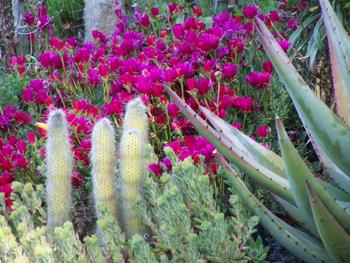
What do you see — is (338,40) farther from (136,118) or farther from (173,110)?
(173,110)

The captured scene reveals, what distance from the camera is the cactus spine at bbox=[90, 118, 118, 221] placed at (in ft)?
8.66

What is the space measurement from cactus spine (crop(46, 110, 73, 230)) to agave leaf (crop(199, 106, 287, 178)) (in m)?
0.55

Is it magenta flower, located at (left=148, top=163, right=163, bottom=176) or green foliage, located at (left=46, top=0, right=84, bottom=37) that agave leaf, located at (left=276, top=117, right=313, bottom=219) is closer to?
magenta flower, located at (left=148, top=163, right=163, bottom=176)

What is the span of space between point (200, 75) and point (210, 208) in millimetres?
1387

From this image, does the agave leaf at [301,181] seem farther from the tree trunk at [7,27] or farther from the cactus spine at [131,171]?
the tree trunk at [7,27]

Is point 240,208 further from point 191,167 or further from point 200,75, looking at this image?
point 200,75

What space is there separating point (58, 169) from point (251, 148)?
75 centimetres

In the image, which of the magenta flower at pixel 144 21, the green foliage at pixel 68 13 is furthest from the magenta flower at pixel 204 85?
the green foliage at pixel 68 13

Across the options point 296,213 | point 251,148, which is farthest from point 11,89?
point 296,213

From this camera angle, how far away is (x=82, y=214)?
2961 mm

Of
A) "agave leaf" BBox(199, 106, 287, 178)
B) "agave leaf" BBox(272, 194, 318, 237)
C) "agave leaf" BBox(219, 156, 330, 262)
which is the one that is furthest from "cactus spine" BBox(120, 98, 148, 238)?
"agave leaf" BBox(272, 194, 318, 237)

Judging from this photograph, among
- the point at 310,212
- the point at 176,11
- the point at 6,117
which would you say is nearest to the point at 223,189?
the point at 310,212

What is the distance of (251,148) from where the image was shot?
2.70m

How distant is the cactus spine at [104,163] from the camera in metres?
2.64
